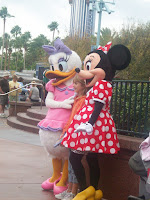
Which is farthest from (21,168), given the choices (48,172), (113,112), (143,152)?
(143,152)

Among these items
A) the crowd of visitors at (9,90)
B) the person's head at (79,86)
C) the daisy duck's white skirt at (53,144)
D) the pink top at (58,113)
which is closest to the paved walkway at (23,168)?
the daisy duck's white skirt at (53,144)

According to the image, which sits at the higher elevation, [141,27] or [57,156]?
[141,27]

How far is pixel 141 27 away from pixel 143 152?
1273 inches

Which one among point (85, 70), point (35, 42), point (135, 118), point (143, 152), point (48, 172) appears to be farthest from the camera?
point (35, 42)

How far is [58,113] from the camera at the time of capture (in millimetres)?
5207

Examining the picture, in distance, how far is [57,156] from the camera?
521cm

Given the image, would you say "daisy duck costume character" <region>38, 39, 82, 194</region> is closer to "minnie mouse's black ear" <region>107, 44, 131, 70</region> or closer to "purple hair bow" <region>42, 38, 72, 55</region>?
"purple hair bow" <region>42, 38, 72, 55</region>

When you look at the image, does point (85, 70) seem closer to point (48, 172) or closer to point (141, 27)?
point (48, 172)

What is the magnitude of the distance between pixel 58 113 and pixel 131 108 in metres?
1.05

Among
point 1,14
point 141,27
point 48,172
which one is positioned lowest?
point 48,172

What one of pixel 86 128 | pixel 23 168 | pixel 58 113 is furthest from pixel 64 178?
pixel 23 168

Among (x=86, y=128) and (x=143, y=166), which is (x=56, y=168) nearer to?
(x=86, y=128)

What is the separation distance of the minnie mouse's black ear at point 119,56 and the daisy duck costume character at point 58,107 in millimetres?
732

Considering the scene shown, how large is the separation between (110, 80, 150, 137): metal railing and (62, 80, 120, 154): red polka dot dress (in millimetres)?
640
